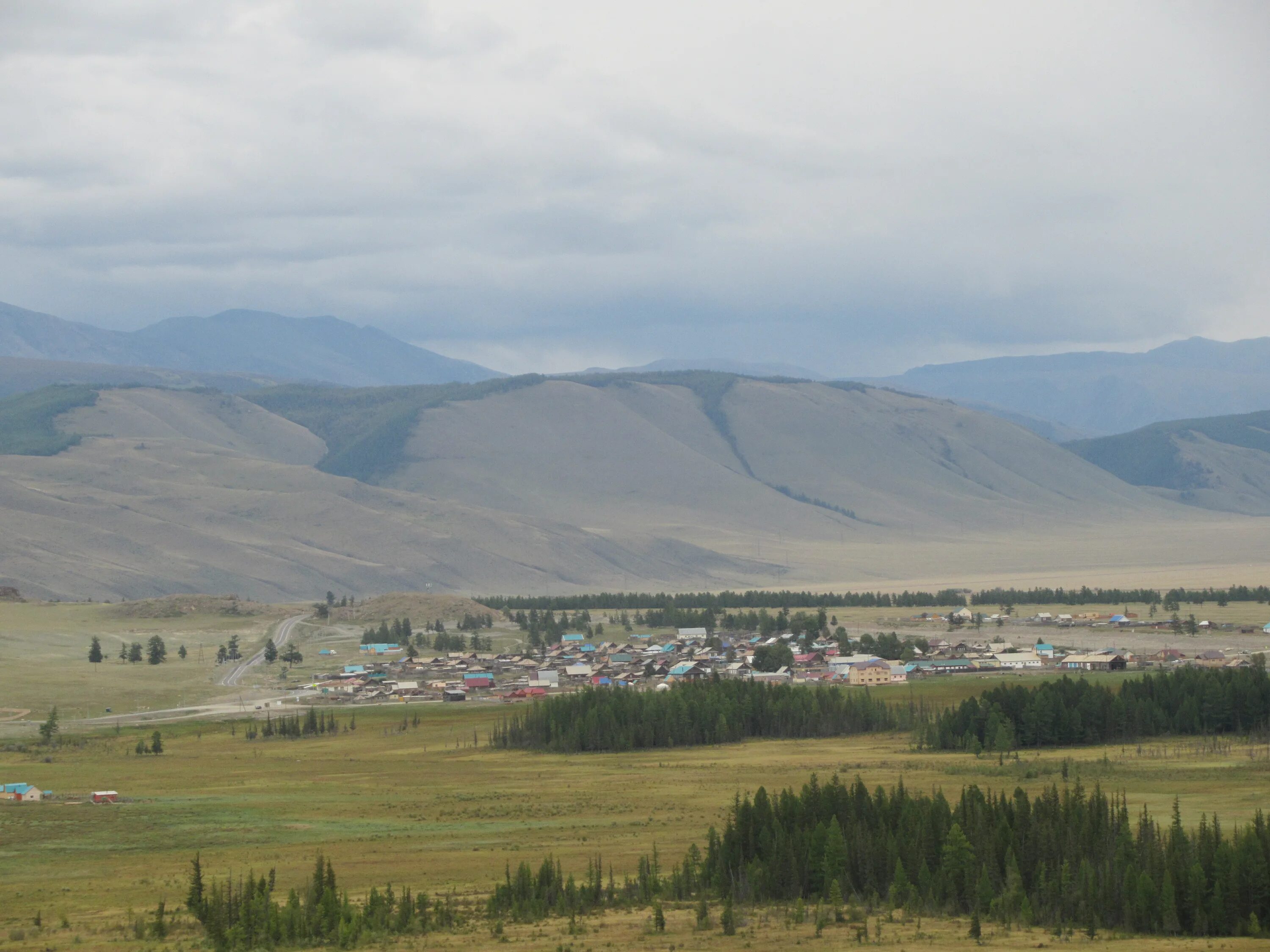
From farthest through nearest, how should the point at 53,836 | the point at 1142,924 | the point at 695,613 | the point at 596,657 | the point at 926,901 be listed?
1. the point at 695,613
2. the point at 596,657
3. the point at 53,836
4. the point at 926,901
5. the point at 1142,924

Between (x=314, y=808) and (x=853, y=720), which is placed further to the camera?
(x=853, y=720)

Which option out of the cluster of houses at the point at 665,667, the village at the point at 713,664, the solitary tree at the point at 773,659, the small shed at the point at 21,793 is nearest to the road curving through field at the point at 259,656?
the village at the point at 713,664

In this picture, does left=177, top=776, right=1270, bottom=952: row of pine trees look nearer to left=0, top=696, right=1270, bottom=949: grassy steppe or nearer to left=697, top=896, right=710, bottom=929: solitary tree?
left=697, top=896, right=710, bottom=929: solitary tree

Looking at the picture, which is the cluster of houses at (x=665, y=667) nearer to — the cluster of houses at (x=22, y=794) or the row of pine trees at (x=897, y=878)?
the cluster of houses at (x=22, y=794)

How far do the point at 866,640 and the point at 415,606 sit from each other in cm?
6457

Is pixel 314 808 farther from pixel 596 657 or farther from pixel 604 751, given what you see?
pixel 596 657

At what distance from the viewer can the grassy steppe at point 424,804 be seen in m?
57.4

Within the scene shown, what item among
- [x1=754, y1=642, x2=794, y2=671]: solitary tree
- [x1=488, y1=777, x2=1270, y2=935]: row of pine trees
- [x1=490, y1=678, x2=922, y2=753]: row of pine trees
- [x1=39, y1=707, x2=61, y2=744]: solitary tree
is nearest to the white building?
[x1=754, y1=642, x2=794, y2=671]: solitary tree

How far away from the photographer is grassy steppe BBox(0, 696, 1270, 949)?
57.4 m

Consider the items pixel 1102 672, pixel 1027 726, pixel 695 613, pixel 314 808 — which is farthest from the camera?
pixel 695 613

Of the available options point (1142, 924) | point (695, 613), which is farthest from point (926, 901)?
point (695, 613)

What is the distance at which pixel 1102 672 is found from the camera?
124m

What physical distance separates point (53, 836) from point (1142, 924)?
41.5m

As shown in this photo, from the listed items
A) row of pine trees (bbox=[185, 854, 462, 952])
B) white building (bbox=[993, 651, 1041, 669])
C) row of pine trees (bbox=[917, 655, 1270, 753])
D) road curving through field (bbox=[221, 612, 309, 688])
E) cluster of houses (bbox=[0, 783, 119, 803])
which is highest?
road curving through field (bbox=[221, 612, 309, 688])
